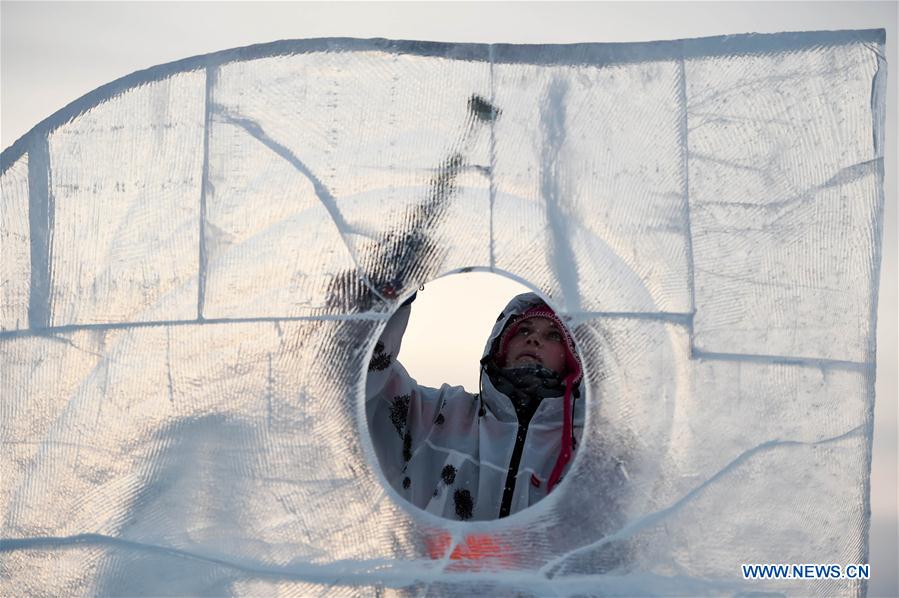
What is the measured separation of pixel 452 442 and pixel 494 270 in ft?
2.42

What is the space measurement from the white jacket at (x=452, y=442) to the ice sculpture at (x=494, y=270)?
44 cm

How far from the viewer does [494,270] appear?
2.48 meters

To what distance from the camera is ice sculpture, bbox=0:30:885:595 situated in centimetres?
245

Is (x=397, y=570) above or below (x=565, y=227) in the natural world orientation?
below

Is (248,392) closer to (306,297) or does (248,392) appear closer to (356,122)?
(306,297)

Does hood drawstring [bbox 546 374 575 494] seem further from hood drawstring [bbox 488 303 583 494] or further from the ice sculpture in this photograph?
the ice sculpture

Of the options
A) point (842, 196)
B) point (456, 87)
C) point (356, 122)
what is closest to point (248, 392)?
point (356, 122)

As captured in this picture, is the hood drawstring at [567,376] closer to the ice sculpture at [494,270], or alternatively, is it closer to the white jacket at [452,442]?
the white jacket at [452,442]

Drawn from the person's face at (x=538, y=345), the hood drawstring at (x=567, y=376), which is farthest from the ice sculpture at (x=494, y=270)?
the person's face at (x=538, y=345)

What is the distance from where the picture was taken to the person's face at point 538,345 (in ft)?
10.3

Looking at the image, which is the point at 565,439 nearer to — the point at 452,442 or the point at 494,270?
the point at 452,442

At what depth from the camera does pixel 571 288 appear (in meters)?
2.46

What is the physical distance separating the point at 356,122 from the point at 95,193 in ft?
1.86

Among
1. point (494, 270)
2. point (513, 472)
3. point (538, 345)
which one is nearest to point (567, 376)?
point (538, 345)
